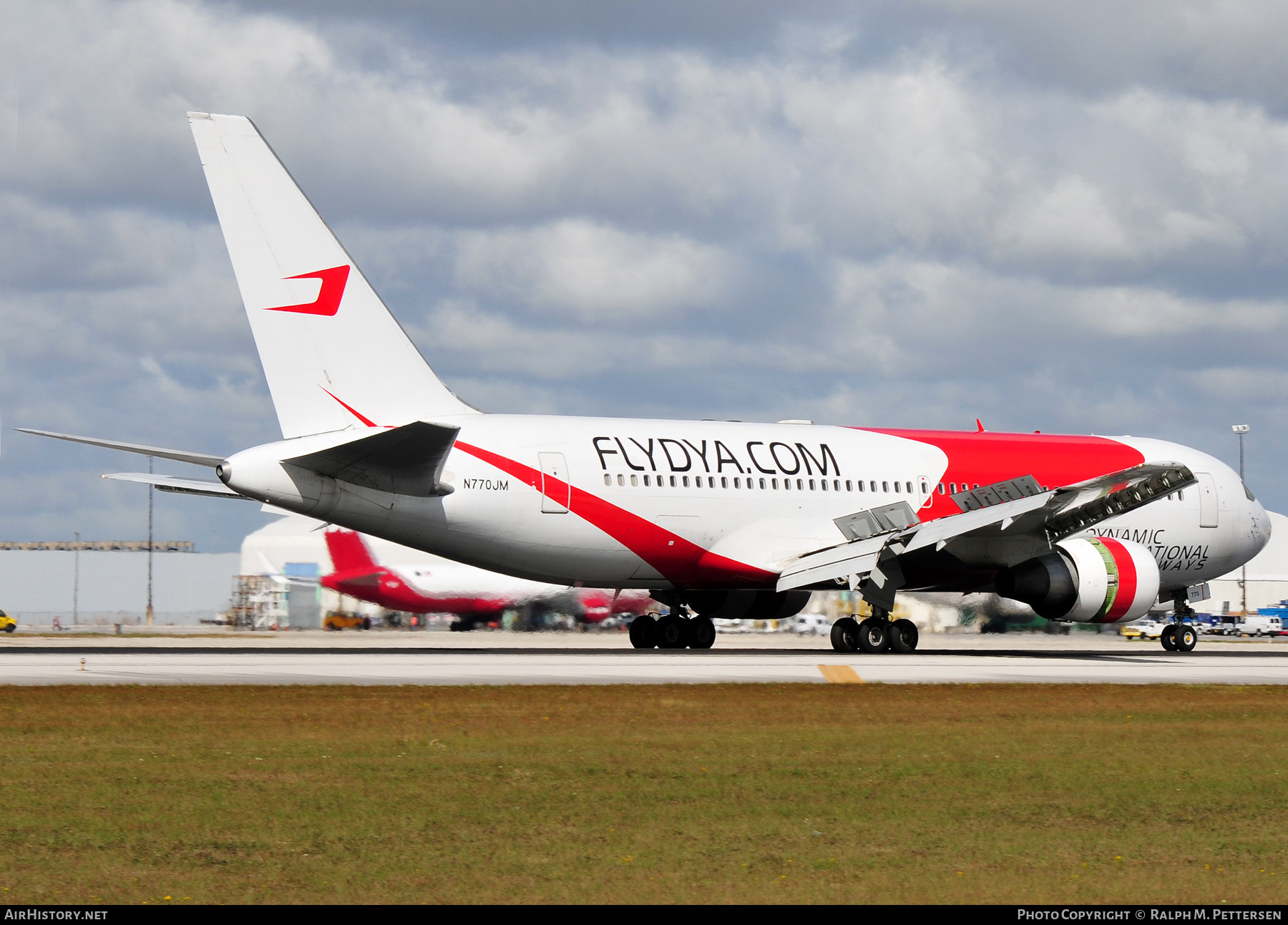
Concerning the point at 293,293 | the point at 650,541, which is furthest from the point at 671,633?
the point at 293,293

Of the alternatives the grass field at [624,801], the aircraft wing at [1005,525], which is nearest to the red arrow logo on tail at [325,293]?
the aircraft wing at [1005,525]

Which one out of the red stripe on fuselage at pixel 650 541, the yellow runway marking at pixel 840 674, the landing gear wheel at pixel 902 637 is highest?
the red stripe on fuselage at pixel 650 541

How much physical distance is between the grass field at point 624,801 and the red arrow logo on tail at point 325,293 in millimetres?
11851

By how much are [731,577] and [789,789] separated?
2047 cm

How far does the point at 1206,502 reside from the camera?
3778cm

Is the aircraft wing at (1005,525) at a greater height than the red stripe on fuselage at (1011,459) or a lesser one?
lesser

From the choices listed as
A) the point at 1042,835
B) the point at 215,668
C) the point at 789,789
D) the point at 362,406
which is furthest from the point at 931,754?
the point at 362,406

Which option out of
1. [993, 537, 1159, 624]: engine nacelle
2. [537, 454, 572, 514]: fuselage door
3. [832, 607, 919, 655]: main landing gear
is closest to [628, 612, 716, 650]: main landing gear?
[832, 607, 919, 655]: main landing gear

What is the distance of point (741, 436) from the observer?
33.1m

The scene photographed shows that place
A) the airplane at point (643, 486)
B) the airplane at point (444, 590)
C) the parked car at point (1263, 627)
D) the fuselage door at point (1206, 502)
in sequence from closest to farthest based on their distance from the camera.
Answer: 1. the airplane at point (643, 486)
2. the fuselage door at point (1206, 502)
3. the airplane at point (444, 590)
4. the parked car at point (1263, 627)

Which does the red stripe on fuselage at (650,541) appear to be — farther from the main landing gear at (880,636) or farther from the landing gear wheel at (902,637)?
the landing gear wheel at (902,637)

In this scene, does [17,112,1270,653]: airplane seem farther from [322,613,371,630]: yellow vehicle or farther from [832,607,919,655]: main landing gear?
A: [322,613,371,630]: yellow vehicle

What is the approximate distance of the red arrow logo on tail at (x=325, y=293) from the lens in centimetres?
2870
